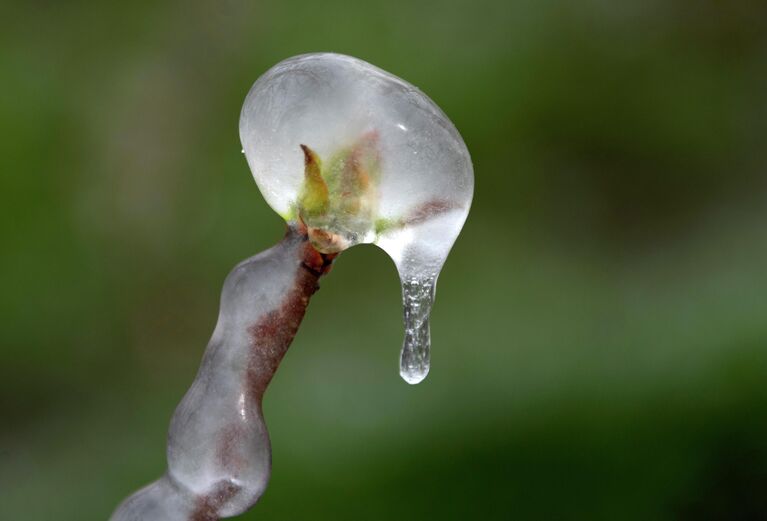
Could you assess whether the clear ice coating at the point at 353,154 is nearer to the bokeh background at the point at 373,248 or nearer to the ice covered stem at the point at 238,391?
the ice covered stem at the point at 238,391

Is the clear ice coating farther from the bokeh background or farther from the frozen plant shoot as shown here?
the bokeh background

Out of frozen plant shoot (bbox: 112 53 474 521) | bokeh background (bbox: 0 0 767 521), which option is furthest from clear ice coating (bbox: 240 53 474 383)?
bokeh background (bbox: 0 0 767 521)

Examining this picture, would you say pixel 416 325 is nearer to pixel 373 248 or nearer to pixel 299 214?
pixel 299 214

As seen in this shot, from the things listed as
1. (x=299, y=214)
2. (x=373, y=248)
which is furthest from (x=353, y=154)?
(x=373, y=248)

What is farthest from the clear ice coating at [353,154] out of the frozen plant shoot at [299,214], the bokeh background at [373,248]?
the bokeh background at [373,248]

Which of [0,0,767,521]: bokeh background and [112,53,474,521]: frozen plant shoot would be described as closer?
[112,53,474,521]: frozen plant shoot

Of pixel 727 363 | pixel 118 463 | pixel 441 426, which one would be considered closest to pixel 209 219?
pixel 118 463
